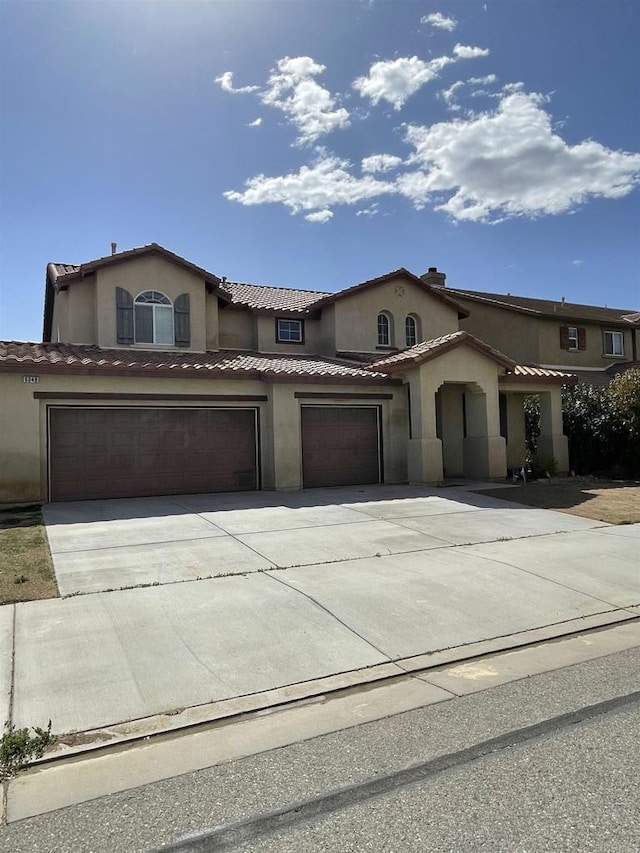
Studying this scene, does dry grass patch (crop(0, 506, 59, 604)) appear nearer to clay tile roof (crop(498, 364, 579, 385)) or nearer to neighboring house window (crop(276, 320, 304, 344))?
neighboring house window (crop(276, 320, 304, 344))

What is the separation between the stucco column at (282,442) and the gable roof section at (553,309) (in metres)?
15.0

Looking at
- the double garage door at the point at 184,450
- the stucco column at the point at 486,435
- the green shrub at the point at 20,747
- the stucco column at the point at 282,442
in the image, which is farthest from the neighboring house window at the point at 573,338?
the green shrub at the point at 20,747

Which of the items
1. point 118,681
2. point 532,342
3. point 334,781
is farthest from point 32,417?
point 532,342

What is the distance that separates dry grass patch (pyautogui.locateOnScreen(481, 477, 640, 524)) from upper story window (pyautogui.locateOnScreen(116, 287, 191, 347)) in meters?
9.61

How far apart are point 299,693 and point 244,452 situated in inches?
463

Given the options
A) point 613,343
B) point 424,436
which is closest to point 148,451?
point 424,436

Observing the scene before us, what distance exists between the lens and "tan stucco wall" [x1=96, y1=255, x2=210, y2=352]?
673 inches

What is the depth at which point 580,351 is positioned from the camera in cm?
2841

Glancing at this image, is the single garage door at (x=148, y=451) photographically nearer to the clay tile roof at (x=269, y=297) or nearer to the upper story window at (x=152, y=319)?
the upper story window at (x=152, y=319)

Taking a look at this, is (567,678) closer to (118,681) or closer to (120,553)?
(118,681)

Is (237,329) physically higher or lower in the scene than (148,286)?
lower

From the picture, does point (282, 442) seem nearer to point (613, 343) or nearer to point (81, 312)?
point (81, 312)

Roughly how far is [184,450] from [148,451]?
0.89 metres

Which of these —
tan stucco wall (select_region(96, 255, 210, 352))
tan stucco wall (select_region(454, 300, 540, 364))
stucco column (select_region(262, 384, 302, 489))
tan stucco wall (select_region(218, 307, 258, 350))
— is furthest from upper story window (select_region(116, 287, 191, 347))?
tan stucco wall (select_region(454, 300, 540, 364))
